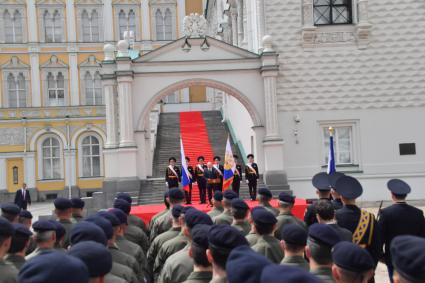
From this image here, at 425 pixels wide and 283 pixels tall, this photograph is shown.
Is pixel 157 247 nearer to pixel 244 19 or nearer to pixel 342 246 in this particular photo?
pixel 342 246

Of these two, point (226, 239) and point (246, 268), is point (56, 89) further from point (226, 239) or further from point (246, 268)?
point (246, 268)

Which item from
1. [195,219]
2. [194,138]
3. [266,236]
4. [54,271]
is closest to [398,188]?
[266,236]

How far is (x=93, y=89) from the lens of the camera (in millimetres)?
46688

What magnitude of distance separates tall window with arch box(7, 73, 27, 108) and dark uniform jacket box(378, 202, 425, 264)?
4189 centimetres

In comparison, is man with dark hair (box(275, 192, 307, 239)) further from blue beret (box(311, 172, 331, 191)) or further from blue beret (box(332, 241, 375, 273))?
blue beret (box(332, 241, 375, 273))

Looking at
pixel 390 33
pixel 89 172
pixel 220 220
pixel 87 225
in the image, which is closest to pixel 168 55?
pixel 390 33

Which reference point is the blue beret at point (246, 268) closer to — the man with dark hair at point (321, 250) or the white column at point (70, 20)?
the man with dark hair at point (321, 250)

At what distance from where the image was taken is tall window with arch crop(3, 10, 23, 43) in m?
46.2

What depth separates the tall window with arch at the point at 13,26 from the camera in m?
46.2

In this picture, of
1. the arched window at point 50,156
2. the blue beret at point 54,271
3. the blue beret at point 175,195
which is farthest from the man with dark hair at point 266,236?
the arched window at point 50,156

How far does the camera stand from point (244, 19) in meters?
26.7

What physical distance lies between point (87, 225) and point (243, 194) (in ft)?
54.0

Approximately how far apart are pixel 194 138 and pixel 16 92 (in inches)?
871

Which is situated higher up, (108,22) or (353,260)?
(108,22)
